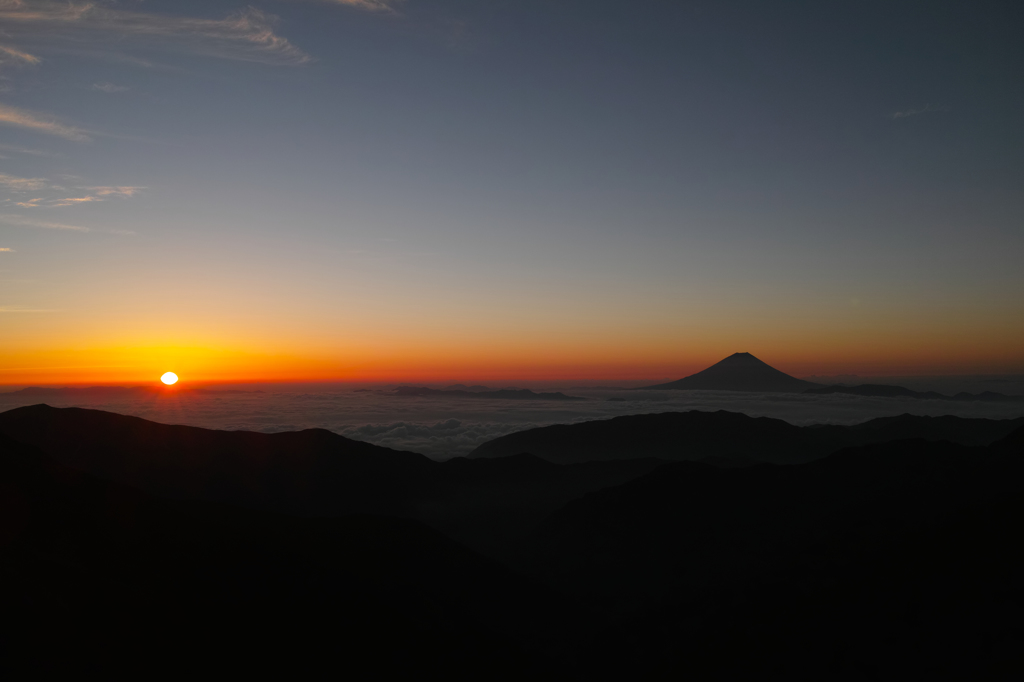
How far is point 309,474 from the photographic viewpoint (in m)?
83.1

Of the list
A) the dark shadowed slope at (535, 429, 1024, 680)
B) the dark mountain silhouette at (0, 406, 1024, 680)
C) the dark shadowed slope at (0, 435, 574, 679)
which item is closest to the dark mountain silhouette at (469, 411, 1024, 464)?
the dark shadowed slope at (535, 429, 1024, 680)

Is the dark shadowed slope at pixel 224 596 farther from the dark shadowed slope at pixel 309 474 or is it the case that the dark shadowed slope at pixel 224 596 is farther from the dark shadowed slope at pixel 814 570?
the dark shadowed slope at pixel 309 474

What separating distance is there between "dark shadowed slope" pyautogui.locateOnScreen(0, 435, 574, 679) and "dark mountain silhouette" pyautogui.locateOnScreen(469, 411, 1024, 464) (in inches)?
3566

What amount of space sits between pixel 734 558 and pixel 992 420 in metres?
153

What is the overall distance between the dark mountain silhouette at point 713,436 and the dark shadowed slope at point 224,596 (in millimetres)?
90579

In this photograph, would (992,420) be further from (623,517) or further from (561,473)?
(623,517)

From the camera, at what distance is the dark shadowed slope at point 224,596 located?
17.7 metres

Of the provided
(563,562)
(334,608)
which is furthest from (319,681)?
(563,562)

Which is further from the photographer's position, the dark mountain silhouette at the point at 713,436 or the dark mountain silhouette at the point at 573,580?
the dark mountain silhouette at the point at 713,436

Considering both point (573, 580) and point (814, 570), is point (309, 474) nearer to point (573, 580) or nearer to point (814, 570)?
point (573, 580)

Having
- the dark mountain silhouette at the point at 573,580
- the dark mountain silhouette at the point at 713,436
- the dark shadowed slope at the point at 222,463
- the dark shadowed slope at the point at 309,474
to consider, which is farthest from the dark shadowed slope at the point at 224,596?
the dark mountain silhouette at the point at 713,436

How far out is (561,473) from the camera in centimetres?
9438

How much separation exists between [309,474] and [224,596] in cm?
6166

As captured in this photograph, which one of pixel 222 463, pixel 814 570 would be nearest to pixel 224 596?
pixel 814 570
